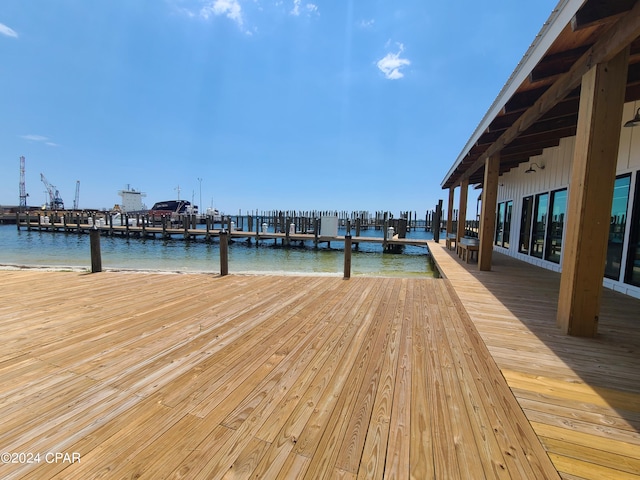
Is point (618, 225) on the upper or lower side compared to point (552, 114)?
lower

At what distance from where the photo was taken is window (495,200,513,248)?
863cm

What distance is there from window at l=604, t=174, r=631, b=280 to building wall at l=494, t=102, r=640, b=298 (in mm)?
105

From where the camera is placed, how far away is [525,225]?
7.30m

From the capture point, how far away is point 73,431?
136cm

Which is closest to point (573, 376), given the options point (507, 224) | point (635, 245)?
point (635, 245)

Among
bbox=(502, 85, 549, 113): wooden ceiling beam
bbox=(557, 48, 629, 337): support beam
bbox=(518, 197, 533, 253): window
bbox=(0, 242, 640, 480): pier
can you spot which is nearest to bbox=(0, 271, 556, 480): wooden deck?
bbox=(0, 242, 640, 480): pier

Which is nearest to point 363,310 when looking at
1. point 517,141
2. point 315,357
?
point 315,357

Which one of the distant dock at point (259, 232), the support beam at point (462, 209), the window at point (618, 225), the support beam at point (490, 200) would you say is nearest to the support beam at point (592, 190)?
the window at point (618, 225)

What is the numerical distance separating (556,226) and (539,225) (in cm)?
79

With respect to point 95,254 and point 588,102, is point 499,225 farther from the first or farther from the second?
point 95,254

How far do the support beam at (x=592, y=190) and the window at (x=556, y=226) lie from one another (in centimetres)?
377

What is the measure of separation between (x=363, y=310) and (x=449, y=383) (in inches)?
60.6

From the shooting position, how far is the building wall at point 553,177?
3.88 m

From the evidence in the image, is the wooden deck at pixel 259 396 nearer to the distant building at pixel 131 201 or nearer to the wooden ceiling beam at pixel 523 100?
the wooden ceiling beam at pixel 523 100
